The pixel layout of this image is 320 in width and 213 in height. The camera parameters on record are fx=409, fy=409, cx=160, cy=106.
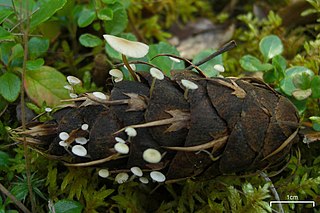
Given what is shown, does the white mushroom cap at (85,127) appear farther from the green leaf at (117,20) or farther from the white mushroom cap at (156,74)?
the green leaf at (117,20)

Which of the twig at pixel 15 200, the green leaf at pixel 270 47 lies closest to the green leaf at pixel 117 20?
→ the green leaf at pixel 270 47

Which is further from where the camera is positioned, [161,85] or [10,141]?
[10,141]

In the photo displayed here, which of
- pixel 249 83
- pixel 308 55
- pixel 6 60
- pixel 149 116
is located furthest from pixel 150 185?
pixel 308 55

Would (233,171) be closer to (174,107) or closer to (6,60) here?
(174,107)

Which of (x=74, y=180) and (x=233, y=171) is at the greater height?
(x=233, y=171)

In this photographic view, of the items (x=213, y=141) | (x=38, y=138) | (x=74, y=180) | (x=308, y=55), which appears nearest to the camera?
(x=213, y=141)

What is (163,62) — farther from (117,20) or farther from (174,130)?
(174,130)
